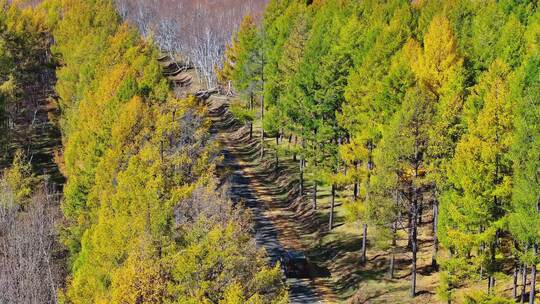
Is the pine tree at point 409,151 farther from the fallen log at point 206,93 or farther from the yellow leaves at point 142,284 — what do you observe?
the fallen log at point 206,93

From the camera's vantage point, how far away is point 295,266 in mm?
40844

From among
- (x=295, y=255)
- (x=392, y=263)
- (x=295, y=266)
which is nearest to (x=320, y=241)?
(x=295, y=255)

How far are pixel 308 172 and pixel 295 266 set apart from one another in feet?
27.0

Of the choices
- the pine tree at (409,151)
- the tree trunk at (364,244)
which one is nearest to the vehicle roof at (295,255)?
the tree trunk at (364,244)

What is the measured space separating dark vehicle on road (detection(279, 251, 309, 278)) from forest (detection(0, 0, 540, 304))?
38 centimetres

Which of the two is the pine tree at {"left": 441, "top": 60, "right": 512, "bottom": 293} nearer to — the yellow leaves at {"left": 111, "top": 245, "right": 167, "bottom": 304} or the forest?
the forest

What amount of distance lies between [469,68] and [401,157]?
32.7 ft

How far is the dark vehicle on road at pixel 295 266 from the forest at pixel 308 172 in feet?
1.25

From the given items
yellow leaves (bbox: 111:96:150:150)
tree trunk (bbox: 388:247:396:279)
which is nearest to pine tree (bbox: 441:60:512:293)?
tree trunk (bbox: 388:247:396:279)

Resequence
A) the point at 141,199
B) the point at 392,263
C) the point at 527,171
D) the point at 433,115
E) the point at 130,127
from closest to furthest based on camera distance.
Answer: the point at 527,171 < the point at 141,199 < the point at 433,115 < the point at 392,263 < the point at 130,127

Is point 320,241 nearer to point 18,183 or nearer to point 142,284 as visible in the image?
point 18,183

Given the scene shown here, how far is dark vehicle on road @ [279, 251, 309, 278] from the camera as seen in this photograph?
1592 inches

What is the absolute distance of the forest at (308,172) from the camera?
89.9ft

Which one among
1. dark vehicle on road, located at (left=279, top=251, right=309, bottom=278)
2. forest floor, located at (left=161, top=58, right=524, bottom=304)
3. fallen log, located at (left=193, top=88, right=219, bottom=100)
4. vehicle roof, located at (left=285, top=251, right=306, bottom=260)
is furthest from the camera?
fallen log, located at (left=193, top=88, right=219, bottom=100)
